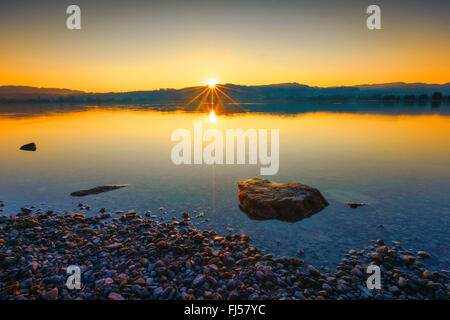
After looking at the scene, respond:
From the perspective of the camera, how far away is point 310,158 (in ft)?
67.5

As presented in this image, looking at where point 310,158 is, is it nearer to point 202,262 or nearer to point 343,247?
point 343,247

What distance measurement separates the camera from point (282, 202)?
10469 mm

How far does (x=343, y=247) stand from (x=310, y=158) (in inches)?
531

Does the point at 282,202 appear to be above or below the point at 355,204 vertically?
above

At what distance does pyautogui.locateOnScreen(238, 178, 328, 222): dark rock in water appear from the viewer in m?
10.3
